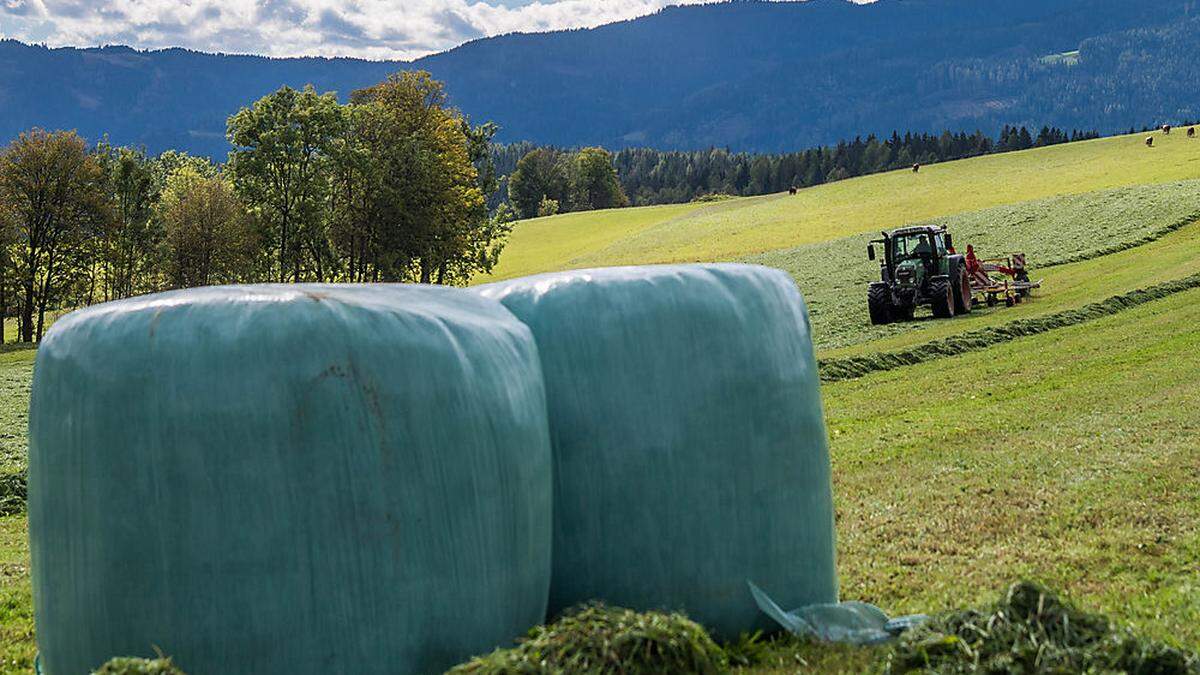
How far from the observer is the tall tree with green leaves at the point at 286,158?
178 feet

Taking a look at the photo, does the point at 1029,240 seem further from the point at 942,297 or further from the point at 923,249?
the point at 942,297

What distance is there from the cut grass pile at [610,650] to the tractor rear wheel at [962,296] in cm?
2882

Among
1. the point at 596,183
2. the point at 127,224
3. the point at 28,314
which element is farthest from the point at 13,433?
the point at 596,183

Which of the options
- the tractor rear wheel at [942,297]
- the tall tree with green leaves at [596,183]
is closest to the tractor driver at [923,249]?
the tractor rear wheel at [942,297]

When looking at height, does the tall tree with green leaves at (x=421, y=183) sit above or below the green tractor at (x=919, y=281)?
above

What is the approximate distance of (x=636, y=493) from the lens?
6.11m

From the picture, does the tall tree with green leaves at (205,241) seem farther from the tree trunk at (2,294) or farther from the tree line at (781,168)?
the tree line at (781,168)

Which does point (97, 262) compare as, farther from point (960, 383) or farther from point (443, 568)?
point (443, 568)

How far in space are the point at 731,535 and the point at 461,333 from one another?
1.89 metres

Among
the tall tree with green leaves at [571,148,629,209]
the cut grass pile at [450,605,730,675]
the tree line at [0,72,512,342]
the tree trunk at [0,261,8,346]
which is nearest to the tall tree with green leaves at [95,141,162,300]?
the tree line at [0,72,512,342]

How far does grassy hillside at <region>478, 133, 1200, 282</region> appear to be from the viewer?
70250mm

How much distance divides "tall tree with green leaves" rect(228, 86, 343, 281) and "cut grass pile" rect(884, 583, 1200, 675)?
50.6 meters

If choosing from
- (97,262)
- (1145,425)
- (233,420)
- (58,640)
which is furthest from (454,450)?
(97,262)

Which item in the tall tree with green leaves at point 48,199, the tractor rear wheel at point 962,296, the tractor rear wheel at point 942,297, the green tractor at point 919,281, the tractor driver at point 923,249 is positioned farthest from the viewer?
the tall tree with green leaves at point 48,199
